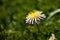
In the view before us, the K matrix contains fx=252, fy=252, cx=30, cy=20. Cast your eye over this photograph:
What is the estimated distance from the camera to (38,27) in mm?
2361

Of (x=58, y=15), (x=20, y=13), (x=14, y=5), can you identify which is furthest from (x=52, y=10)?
(x=14, y=5)

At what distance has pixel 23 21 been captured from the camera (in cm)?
283

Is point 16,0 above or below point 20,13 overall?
above

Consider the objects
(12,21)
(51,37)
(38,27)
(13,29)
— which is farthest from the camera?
(12,21)

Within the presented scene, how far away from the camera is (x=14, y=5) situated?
3316mm

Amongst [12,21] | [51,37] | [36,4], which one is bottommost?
[51,37]

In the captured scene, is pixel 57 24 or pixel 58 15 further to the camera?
pixel 58 15

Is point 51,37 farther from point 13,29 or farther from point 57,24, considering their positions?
point 13,29

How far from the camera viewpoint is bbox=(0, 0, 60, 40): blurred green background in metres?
2.38

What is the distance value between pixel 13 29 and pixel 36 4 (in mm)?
620

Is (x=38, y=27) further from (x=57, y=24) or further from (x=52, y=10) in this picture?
(x=52, y=10)

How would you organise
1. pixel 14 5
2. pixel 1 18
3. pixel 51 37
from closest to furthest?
pixel 51 37, pixel 1 18, pixel 14 5

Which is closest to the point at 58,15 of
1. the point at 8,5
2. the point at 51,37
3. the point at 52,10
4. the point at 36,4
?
the point at 52,10

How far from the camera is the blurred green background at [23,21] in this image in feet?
7.80
